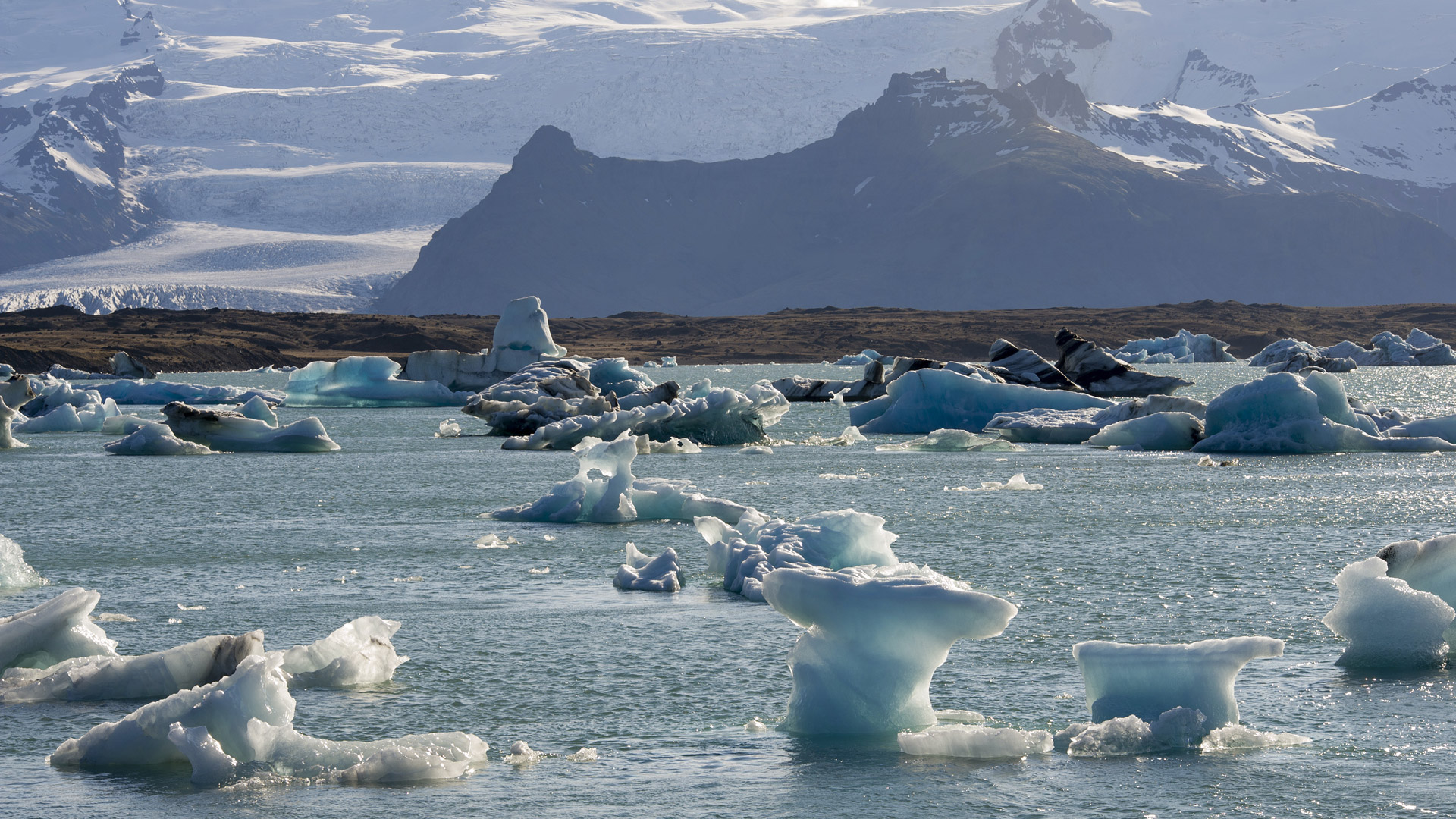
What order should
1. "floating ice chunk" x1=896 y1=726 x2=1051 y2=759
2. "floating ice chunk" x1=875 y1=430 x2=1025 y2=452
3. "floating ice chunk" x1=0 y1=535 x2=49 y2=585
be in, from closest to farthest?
1. "floating ice chunk" x1=896 y1=726 x2=1051 y2=759
2. "floating ice chunk" x1=0 y1=535 x2=49 y2=585
3. "floating ice chunk" x1=875 y1=430 x2=1025 y2=452

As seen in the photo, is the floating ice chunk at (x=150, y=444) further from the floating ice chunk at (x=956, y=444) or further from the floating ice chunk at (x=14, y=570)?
the floating ice chunk at (x=14, y=570)

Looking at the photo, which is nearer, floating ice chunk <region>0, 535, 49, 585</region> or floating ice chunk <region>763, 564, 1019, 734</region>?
floating ice chunk <region>763, 564, 1019, 734</region>

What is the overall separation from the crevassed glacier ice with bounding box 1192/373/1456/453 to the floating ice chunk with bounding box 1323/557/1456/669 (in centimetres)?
1416

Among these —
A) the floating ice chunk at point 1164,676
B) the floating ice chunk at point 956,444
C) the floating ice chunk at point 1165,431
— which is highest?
the floating ice chunk at point 1164,676

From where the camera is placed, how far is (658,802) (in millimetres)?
5066

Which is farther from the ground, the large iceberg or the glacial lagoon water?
the large iceberg

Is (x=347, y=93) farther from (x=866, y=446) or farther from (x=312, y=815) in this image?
(x=312, y=815)

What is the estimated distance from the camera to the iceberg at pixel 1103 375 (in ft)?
113

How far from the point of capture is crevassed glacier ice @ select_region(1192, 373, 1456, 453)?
20.7 m

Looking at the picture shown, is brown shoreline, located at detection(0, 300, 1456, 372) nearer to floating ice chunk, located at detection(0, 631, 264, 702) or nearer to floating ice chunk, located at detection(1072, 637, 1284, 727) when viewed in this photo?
floating ice chunk, located at detection(0, 631, 264, 702)

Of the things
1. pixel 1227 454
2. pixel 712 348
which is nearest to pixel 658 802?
pixel 1227 454

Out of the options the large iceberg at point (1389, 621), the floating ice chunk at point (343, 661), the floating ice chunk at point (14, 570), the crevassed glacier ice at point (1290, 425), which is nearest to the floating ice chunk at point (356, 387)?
the crevassed glacier ice at point (1290, 425)

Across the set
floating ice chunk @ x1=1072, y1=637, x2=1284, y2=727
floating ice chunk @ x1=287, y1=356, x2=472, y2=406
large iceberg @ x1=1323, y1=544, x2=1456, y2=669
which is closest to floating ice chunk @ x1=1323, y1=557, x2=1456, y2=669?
large iceberg @ x1=1323, y1=544, x2=1456, y2=669

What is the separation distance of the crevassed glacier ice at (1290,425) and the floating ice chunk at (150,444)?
1547 cm
